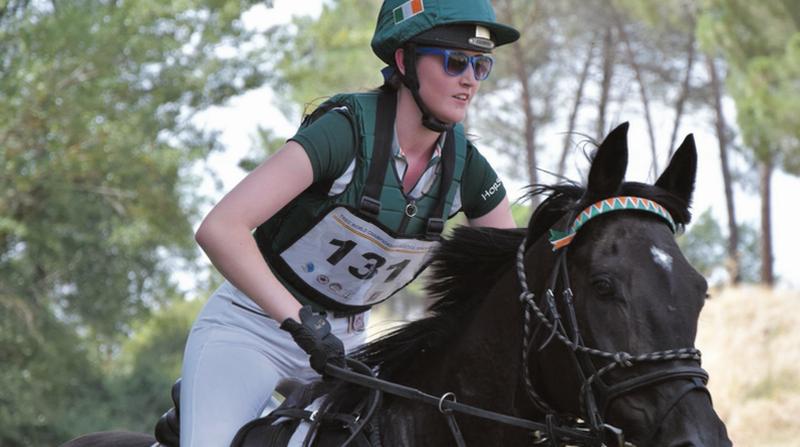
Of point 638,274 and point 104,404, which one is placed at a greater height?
point 638,274

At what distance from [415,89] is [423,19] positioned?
0.78ft

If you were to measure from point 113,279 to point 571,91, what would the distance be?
47.7 feet

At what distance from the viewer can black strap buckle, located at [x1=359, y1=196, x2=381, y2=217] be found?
11.8ft

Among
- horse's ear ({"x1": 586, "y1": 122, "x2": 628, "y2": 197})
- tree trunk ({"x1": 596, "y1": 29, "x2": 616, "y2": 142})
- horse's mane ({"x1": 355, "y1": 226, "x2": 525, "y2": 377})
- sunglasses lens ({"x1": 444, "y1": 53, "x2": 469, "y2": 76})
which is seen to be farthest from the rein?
tree trunk ({"x1": 596, "y1": 29, "x2": 616, "y2": 142})

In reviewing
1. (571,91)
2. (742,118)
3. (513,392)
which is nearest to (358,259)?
(513,392)

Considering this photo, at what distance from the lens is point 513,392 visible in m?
3.33

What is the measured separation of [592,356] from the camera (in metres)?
2.99

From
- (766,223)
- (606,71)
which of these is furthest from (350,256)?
(606,71)

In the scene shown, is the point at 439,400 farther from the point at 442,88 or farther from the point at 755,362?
the point at 755,362

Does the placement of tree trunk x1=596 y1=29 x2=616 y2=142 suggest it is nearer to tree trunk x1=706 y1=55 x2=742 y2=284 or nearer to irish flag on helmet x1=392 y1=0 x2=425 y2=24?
tree trunk x1=706 y1=55 x2=742 y2=284

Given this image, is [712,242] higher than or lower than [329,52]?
higher

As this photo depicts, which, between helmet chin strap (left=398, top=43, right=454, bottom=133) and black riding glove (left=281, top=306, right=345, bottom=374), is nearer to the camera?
black riding glove (left=281, top=306, right=345, bottom=374)

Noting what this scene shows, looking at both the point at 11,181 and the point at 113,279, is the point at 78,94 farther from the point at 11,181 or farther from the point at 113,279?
the point at 113,279

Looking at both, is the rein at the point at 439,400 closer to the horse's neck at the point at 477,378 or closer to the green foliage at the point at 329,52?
the horse's neck at the point at 477,378
